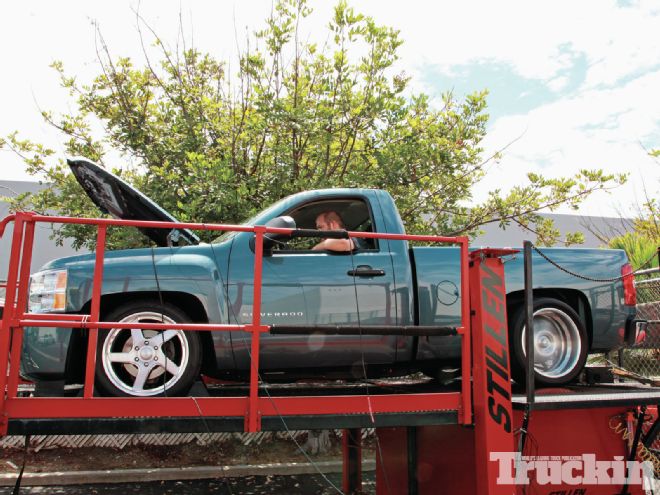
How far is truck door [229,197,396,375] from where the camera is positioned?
3826 millimetres

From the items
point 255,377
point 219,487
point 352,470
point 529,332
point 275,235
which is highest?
point 275,235

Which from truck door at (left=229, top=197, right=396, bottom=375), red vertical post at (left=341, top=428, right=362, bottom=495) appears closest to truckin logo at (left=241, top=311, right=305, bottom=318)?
truck door at (left=229, top=197, right=396, bottom=375)

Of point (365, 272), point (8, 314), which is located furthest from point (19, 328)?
point (365, 272)

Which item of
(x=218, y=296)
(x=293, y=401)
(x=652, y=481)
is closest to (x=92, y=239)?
(x=218, y=296)

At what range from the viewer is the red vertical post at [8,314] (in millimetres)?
3031

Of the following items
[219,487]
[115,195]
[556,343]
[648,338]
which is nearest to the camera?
[115,195]

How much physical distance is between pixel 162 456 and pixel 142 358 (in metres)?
5.26

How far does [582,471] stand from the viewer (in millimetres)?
3971

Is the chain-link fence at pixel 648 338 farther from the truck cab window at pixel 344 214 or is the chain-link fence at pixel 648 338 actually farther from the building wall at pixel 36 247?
the building wall at pixel 36 247

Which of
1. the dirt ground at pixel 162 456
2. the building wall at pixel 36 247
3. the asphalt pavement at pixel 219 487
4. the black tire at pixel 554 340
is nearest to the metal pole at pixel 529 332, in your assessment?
the black tire at pixel 554 340

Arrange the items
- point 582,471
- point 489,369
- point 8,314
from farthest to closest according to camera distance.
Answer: point 582,471 < point 489,369 < point 8,314

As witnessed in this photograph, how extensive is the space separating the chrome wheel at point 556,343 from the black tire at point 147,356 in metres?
2.63

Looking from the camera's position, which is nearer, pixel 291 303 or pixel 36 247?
pixel 291 303

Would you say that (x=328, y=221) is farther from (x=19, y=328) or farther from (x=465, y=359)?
(x=19, y=328)
